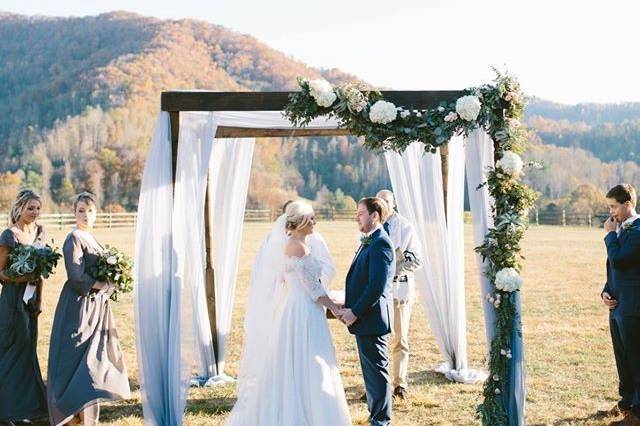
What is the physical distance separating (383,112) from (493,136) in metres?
0.86

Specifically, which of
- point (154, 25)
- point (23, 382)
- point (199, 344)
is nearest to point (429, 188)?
point (199, 344)

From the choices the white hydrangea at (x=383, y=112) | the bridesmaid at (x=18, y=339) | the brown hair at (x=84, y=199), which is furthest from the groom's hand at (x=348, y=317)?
the bridesmaid at (x=18, y=339)

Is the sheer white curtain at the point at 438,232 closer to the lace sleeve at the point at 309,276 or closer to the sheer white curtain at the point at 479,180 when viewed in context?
the sheer white curtain at the point at 479,180

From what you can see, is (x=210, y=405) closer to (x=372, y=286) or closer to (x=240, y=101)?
(x=372, y=286)

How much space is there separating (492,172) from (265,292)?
1975 mm

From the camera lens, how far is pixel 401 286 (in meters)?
6.32

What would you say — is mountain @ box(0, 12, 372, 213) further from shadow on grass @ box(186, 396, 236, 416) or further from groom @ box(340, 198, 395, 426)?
groom @ box(340, 198, 395, 426)

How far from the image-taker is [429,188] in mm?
6914

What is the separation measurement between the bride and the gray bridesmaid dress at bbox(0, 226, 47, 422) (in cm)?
166

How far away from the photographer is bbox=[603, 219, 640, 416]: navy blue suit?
5.04 m

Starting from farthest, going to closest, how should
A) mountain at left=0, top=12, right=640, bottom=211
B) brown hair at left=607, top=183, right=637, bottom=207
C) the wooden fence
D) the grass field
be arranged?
mountain at left=0, top=12, right=640, bottom=211 < the wooden fence < the grass field < brown hair at left=607, top=183, right=637, bottom=207

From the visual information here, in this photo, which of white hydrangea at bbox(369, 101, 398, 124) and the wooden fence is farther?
the wooden fence

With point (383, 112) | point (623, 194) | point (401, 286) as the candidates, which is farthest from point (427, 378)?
point (383, 112)

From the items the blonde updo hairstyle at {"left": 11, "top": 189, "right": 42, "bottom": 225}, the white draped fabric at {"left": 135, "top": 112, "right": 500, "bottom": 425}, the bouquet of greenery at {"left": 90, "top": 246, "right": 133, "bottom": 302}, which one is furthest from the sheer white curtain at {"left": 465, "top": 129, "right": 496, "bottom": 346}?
the blonde updo hairstyle at {"left": 11, "top": 189, "right": 42, "bottom": 225}
